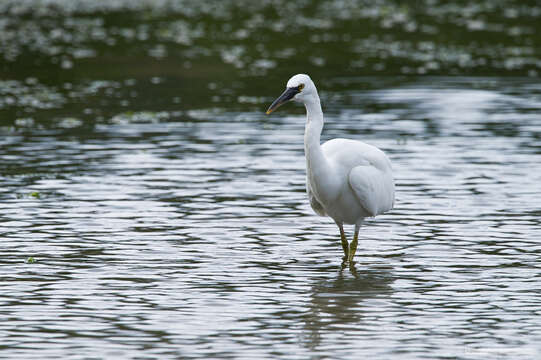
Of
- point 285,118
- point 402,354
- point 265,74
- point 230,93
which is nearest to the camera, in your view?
point 402,354

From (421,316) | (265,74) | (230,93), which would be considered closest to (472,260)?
(421,316)

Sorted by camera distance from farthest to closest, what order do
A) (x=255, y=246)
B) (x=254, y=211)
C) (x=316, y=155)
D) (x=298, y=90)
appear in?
1. (x=254, y=211)
2. (x=255, y=246)
3. (x=298, y=90)
4. (x=316, y=155)

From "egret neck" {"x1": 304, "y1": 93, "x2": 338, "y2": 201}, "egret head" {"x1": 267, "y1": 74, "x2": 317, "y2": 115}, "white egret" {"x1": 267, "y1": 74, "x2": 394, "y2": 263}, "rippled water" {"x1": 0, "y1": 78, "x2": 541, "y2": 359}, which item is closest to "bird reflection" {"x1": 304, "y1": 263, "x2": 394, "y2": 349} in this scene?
"rippled water" {"x1": 0, "y1": 78, "x2": 541, "y2": 359}

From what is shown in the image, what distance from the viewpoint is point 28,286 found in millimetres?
11516

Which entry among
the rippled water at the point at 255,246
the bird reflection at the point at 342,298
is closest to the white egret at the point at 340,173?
the bird reflection at the point at 342,298

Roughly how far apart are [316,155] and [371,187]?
912 mm

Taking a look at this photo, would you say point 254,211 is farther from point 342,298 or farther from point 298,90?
point 342,298

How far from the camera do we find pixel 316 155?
11.6 metres

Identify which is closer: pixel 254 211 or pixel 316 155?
pixel 316 155

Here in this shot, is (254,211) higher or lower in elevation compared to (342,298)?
higher

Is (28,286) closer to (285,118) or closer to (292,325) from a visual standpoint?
(292,325)

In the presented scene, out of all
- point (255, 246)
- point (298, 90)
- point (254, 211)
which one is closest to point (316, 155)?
point (298, 90)

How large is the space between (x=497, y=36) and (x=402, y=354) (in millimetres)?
31647

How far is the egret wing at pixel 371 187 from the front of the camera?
39.4ft
